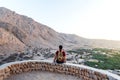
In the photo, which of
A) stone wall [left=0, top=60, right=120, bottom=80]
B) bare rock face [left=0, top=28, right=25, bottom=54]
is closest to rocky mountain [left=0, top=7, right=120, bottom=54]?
bare rock face [left=0, top=28, right=25, bottom=54]

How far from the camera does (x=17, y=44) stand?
4866 cm

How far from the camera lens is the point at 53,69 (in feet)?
44.6

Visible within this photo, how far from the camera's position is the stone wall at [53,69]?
11844 millimetres

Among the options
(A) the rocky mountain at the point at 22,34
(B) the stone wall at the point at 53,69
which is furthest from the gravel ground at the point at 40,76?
(A) the rocky mountain at the point at 22,34

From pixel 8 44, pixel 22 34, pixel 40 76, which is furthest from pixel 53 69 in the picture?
pixel 22 34

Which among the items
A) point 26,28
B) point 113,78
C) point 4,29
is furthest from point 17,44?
point 113,78

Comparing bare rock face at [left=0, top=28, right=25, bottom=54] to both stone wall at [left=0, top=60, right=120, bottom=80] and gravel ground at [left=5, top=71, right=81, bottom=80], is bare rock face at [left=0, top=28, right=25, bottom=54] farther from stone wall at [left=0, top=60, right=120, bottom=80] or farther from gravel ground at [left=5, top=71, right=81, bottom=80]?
gravel ground at [left=5, top=71, right=81, bottom=80]

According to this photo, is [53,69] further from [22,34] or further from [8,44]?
[22,34]

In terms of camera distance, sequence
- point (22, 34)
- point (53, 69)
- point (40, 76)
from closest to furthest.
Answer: point (40, 76)
point (53, 69)
point (22, 34)

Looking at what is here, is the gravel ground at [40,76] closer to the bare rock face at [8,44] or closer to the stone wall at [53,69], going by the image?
the stone wall at [53,69]

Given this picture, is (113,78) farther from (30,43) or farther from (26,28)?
(26,28)

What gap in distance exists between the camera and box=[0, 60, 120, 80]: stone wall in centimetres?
1184

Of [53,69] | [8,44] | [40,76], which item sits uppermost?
[8,44]

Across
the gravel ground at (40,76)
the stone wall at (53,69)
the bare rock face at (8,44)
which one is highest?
the bare rock face at (8,44)
